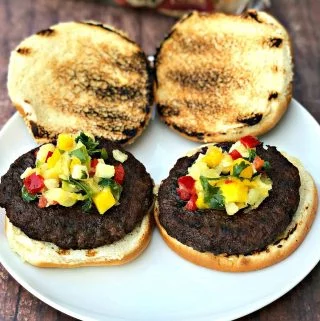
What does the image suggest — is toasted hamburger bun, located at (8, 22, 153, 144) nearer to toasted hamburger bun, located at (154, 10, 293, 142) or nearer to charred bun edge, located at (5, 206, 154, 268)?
toasted hamburger bun, located at (154, 10, 293, 142)

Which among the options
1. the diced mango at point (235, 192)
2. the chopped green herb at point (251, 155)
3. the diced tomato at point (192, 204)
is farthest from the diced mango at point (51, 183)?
the chopped green herb at point (251, 155)

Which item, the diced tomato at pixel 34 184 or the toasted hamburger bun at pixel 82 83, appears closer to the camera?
the diced tomato at pixel 34 184

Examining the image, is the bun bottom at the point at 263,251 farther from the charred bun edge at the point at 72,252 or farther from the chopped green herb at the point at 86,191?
the chopped green herb at the point at 86,191

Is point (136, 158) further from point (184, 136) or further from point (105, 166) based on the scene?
point (105, 166)

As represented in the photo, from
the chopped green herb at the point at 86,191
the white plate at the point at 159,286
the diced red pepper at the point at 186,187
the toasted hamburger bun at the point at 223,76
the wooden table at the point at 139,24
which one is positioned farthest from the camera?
the wooden table at the point at 139,24

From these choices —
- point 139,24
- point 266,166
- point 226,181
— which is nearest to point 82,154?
point 226,181

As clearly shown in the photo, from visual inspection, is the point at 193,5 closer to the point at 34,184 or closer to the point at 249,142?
the point at 249,142
